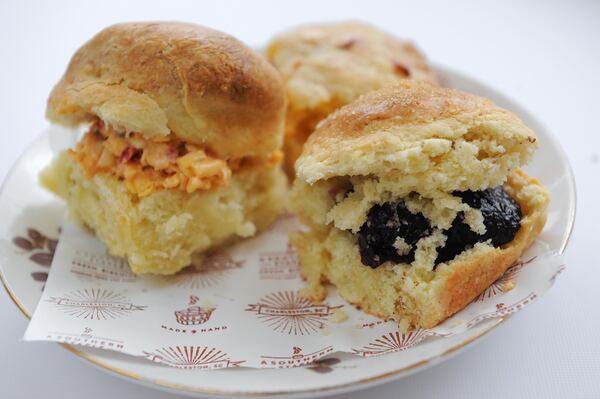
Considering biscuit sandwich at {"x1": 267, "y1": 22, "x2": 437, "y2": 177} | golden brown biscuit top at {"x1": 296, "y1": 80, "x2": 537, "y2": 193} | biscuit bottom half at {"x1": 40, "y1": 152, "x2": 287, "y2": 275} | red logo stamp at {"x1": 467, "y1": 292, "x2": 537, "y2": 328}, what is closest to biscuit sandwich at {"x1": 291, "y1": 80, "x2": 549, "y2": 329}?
golden brown biscuit top at {"x1": 296, "y1": 80, "x2": 537, "y2": 193}

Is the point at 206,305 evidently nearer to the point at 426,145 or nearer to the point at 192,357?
the point at 192,357

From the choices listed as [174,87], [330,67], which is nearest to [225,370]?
[174,87]

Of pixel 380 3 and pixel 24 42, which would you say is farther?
pixel 380 3

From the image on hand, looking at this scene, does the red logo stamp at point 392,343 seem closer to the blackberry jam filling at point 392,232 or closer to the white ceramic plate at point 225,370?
the white ceramic plate at point 225,370

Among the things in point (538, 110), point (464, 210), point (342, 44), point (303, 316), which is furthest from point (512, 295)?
point (538, 110)

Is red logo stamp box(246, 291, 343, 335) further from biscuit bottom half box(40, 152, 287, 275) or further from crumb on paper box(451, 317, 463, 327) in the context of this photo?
crumb on paper box(451, 317, 463, 327)

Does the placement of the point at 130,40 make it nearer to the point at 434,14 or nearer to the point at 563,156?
the point at 563,156
